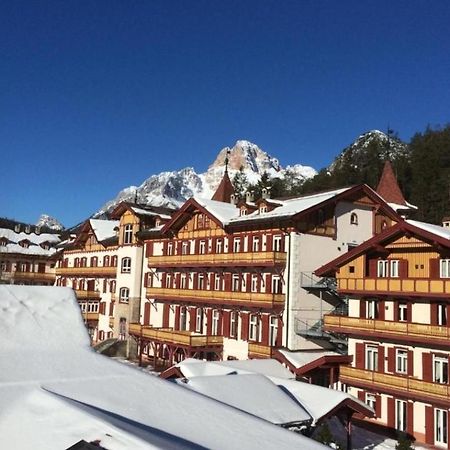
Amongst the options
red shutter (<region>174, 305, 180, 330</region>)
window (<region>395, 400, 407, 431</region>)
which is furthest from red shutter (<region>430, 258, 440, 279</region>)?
red shutter (<region>174, 305, 180, 330</region>)

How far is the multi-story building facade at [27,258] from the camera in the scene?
63.8m

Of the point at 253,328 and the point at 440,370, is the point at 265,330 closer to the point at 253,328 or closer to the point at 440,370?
the point at 253,328

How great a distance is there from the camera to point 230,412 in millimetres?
7988

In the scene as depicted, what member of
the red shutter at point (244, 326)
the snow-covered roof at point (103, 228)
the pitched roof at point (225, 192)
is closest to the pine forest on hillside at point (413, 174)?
the pitched roof at point (225, 192)

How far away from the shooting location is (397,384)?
23469 mm

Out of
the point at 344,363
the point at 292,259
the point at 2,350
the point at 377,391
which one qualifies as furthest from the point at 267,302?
the point at 2,350

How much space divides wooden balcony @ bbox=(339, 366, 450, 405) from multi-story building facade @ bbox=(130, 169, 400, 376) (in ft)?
15.3

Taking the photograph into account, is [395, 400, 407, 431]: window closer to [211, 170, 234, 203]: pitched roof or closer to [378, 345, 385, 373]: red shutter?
[378, 345, 385, 373]: red shutter

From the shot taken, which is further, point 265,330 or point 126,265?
point 126,265

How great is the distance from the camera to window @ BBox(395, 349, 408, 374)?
79.8ft

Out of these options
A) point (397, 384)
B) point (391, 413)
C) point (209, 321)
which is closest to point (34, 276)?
point (209, 321)

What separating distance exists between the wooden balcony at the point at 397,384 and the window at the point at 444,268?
453 cm

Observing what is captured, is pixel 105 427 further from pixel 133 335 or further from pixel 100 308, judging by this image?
pixel 100 308

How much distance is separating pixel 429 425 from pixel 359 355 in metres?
4.59
